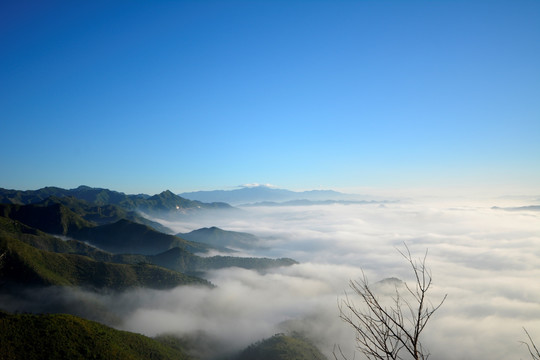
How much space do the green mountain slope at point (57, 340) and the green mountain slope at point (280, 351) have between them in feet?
140

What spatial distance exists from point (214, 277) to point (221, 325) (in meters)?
58.7

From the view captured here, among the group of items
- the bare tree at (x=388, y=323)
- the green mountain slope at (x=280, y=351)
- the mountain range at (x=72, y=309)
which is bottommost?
the green mountain slope at (x=280, y=351)

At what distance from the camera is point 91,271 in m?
132

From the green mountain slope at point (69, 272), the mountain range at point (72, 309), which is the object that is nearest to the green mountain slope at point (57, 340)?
the mountain range at point (72, 309)

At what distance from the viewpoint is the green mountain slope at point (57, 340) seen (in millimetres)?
52188

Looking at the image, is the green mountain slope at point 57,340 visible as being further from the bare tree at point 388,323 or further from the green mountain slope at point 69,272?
the bare tree at point 388,323

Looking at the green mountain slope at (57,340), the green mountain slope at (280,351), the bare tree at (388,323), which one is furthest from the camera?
the green mountain slope at (280,351)

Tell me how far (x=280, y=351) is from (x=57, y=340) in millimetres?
68442

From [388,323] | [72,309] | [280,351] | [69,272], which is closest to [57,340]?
[72,309]

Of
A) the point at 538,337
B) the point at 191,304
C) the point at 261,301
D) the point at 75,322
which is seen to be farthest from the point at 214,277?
the point at 538,337

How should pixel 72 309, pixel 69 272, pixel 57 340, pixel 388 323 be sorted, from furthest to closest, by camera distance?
pixel 69 272 → pixel 72 309 → pixel 57 340 → pixel 388 323

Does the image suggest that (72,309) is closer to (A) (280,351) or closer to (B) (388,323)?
(A) (280,351)

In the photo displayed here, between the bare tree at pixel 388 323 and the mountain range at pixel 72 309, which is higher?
the bare tree at pixel 388 323

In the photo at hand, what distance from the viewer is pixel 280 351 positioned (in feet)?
322
